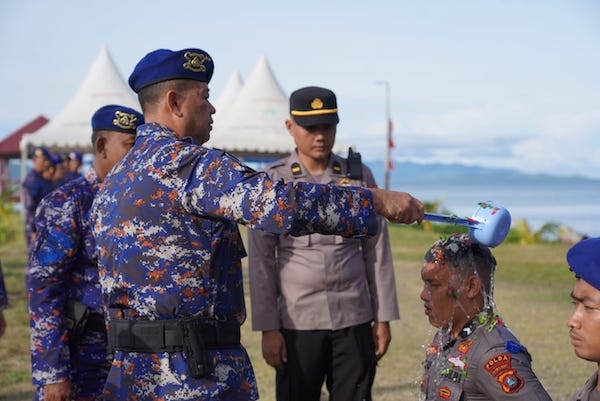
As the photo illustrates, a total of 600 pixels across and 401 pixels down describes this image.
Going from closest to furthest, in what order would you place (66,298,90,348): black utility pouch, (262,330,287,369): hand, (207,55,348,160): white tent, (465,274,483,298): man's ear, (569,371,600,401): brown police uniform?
(569,371,600,401): brown police uniform → (465,274,483,298): man's ear → (66,298,90,348): black utility pouch → (262,330,287,369): hand → (207,55,348,160): white tent

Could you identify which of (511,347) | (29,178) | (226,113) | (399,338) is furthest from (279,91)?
(511,347)

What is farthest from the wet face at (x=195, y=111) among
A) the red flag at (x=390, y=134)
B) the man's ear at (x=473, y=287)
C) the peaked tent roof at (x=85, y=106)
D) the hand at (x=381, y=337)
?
the red flag at (x=390, y=134)

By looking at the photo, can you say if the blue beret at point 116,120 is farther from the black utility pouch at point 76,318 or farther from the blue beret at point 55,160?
the blue beret at point 55,160

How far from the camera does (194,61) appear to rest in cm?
342

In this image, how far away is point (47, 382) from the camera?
4.36 meters

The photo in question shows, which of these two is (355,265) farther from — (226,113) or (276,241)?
(226,113)

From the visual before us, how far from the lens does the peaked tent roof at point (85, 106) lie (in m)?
24.9

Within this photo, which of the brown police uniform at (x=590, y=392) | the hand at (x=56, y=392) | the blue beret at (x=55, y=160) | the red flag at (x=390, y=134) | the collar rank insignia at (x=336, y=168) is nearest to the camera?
the brown police uniform at (x=590, y=392)

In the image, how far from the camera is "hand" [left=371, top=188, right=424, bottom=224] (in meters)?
3.10

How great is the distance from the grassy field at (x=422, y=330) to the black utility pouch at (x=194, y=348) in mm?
1568

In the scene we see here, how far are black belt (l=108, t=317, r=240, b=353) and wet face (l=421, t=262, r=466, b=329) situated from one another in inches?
38.4

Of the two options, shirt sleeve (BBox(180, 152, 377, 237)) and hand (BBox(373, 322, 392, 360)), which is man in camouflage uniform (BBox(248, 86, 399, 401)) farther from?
shirt sleeve (BBox(180, 152, 377, 237))

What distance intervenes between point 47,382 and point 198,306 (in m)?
1.60

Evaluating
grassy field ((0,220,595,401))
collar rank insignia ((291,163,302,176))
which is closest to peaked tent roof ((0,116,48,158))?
grassy field ((0,220,595,401))
